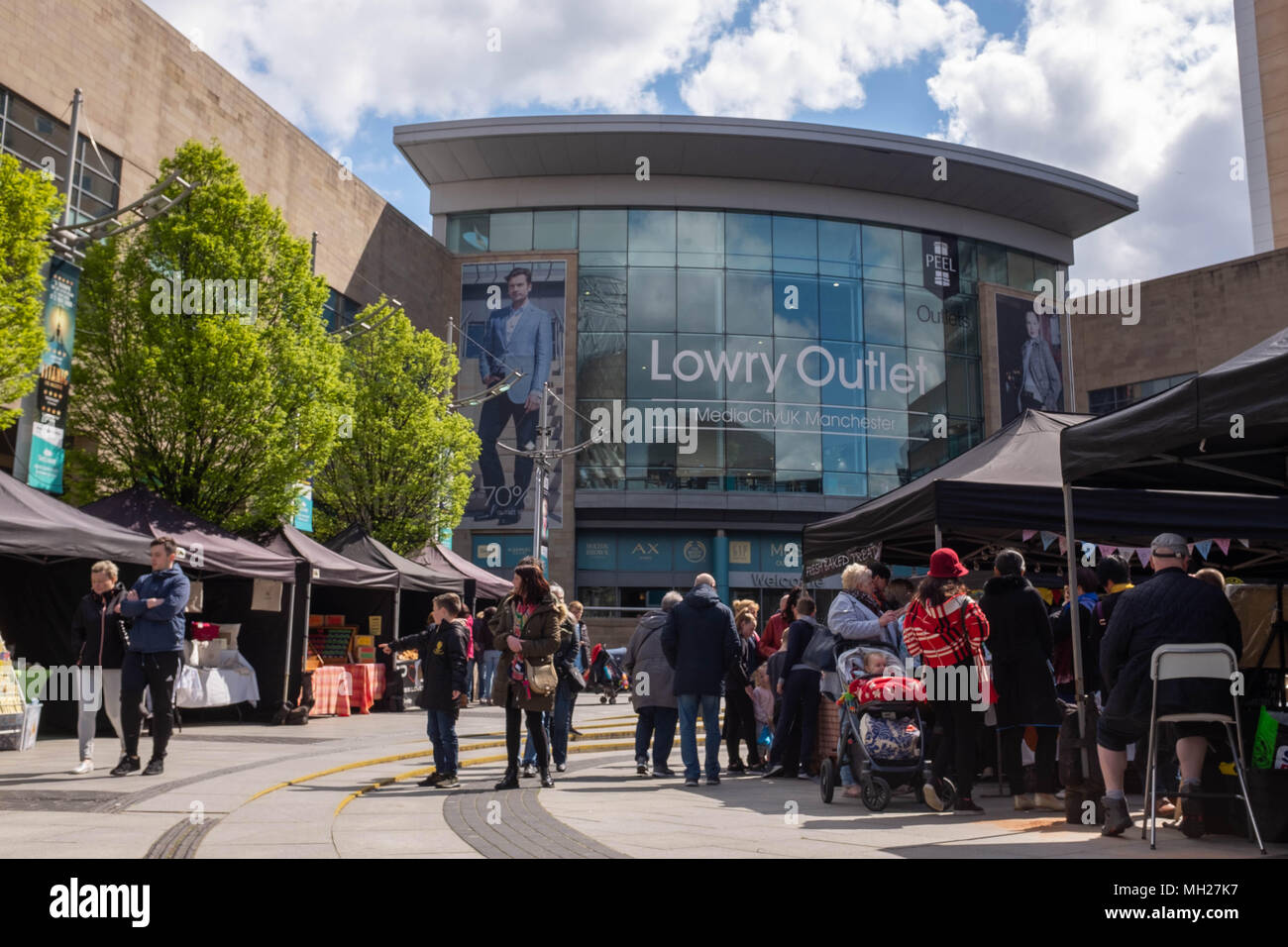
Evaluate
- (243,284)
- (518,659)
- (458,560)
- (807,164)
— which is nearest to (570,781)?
(518,659)

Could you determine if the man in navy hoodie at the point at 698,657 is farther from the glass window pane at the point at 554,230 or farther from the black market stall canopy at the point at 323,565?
the glass window pane at the point at 554,230

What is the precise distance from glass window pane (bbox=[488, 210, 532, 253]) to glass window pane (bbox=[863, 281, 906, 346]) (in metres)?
14.4

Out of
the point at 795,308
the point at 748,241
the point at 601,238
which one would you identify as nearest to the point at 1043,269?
the point at 795,308

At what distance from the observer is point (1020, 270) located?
50.5 metres

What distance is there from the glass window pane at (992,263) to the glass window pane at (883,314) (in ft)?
16.6

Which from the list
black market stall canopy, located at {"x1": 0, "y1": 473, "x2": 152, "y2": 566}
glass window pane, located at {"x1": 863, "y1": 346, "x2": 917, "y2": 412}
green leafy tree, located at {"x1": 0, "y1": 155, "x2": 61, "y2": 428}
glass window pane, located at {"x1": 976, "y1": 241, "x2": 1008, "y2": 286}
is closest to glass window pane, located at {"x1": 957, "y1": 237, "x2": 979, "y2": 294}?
glass window pane, located at {"x1": 976, "y1": 241, "x2": 1008, "y2": 286}

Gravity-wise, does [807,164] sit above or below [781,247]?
above

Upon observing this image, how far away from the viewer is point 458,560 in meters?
25.2

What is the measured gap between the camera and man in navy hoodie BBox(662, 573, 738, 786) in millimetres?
9648

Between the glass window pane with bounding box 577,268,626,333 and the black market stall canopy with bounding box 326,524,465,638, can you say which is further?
the glass window pane with bounding box 577,268,626,333

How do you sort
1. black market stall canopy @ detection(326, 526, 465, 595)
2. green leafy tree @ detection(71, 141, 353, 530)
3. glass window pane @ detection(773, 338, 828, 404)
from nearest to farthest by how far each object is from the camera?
green leafy tree @ detection(71, 141, 353, 530) → black market stall canopy @ detection(326, 526, 465, 595) → glass window pane @ detection(773, 338, 828, 404)

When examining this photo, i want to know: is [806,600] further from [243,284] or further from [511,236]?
[511,236]

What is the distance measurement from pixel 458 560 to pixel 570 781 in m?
15.4

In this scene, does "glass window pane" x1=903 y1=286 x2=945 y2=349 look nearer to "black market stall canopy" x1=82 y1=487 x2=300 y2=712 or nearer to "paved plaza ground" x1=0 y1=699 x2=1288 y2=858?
"black market stall canopy" x1=82 y1=487 x2=300 y2=712
